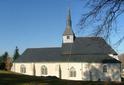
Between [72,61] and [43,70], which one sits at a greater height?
[72,61]

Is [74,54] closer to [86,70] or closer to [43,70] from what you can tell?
[86,70]

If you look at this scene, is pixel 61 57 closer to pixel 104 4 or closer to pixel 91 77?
pixel 91 77

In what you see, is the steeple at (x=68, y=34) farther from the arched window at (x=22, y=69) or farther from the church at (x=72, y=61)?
the arched window at (x=22, y=69)

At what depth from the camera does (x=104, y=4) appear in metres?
17.9

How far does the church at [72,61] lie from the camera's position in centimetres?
6719

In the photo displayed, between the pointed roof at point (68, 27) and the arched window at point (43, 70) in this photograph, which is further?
the pointed roof at point (68, 27)

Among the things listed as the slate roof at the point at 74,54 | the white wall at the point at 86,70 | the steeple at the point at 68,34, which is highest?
the steeple at the point at 68,34

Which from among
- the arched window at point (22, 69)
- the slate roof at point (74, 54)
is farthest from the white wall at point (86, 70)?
the arched window at point (22, 69)

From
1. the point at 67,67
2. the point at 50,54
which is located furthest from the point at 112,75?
the point at 50,54

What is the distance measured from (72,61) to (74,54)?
10.8 feet

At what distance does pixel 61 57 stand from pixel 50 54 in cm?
355

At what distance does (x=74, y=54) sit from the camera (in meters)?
72.6

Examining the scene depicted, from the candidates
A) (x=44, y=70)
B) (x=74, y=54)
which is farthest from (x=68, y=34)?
(x=44, y=70)

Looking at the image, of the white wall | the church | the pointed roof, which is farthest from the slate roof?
the pointed roof
